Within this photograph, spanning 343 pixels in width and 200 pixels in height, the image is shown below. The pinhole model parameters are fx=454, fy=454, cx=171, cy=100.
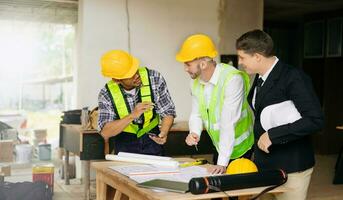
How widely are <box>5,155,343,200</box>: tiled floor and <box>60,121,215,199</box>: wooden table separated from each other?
20 cm

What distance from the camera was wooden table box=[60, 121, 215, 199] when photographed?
14.6 feet

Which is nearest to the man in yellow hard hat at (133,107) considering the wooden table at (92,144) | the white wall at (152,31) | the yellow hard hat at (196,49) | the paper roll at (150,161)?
the paper roll at (150,161)

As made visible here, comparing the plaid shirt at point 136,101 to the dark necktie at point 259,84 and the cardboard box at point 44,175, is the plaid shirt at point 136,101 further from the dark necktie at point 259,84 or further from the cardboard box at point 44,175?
the cardboard box at point 44,175

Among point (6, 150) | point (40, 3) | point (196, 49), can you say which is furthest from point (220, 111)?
point (6, 150)

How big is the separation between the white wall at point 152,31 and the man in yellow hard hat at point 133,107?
7.52 ft

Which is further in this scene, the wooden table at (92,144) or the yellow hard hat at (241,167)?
the wooden table at (92,144)

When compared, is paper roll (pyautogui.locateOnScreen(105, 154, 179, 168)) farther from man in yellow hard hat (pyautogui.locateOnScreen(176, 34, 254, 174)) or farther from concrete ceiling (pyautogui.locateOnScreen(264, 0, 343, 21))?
concrete ceiling (pyautogui.locateOnScreen(264, 0, 343, 21))

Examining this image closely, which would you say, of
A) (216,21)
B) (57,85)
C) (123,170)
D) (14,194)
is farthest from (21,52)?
(123,170)

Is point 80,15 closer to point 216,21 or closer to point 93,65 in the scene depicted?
point 93,65

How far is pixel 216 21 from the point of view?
18.8 feet

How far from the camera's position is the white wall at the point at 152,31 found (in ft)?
16.9

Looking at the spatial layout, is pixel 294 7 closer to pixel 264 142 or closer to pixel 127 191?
pixel 264 142

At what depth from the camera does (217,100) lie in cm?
253

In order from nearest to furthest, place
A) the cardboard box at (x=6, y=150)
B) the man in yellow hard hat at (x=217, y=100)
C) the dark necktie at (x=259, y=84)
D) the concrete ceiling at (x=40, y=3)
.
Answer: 1. the dark necktie at (x=259, y=84)
2. the man in yellow hard hat at (x=217, y=100)
3. the concrete ceiling at (x=40, y=3)
4. the cardboard box at (x=6, y=150)
